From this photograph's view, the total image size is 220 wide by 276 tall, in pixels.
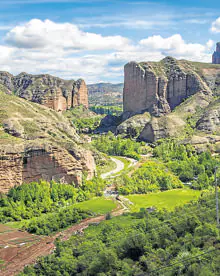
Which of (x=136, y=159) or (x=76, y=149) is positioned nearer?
(x=76, y=149)

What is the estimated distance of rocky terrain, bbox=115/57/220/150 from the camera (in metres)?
122

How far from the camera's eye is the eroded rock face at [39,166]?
57.5 m

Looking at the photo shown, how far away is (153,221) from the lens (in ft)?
136

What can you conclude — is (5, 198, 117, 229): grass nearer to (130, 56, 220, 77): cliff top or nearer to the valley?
the valley

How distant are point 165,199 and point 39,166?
21413 mm

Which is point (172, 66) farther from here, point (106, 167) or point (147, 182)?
point (147, 182)

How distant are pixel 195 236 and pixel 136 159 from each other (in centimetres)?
5962

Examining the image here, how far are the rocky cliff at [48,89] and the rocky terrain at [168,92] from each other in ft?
94.6

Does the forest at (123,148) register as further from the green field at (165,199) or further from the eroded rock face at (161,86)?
the green field at (165,199)

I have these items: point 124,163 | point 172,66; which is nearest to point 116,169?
point 124,163

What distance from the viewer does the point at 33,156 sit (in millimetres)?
59375

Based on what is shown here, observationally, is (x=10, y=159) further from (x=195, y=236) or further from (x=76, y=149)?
(x=195, y=236)

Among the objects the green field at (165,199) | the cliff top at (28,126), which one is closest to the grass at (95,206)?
the green field at (165,199)

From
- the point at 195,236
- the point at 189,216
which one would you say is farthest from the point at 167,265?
the point at 189,216
